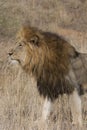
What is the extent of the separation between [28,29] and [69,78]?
710mm

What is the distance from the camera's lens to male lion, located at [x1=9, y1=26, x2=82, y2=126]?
5.30 metres

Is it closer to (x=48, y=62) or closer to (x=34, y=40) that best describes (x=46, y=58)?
(x=48, y=62)

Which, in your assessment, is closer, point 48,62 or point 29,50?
point 29,50

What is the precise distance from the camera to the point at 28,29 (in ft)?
17.6

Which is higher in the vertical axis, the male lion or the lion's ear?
the lion's ear

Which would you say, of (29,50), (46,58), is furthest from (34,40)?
(46,58)

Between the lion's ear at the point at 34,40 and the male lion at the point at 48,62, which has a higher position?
the lion's ear at the point at 34,40

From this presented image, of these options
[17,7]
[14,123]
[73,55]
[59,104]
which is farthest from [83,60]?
[17,7]

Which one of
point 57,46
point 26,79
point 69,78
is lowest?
point 26,79

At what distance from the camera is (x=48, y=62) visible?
5422 millimetres

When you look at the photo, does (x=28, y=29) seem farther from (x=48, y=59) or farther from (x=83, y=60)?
(x=83, y=60)

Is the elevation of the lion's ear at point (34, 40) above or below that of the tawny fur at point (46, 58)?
above

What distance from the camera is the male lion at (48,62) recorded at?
530 cm

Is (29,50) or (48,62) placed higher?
(29,50)
